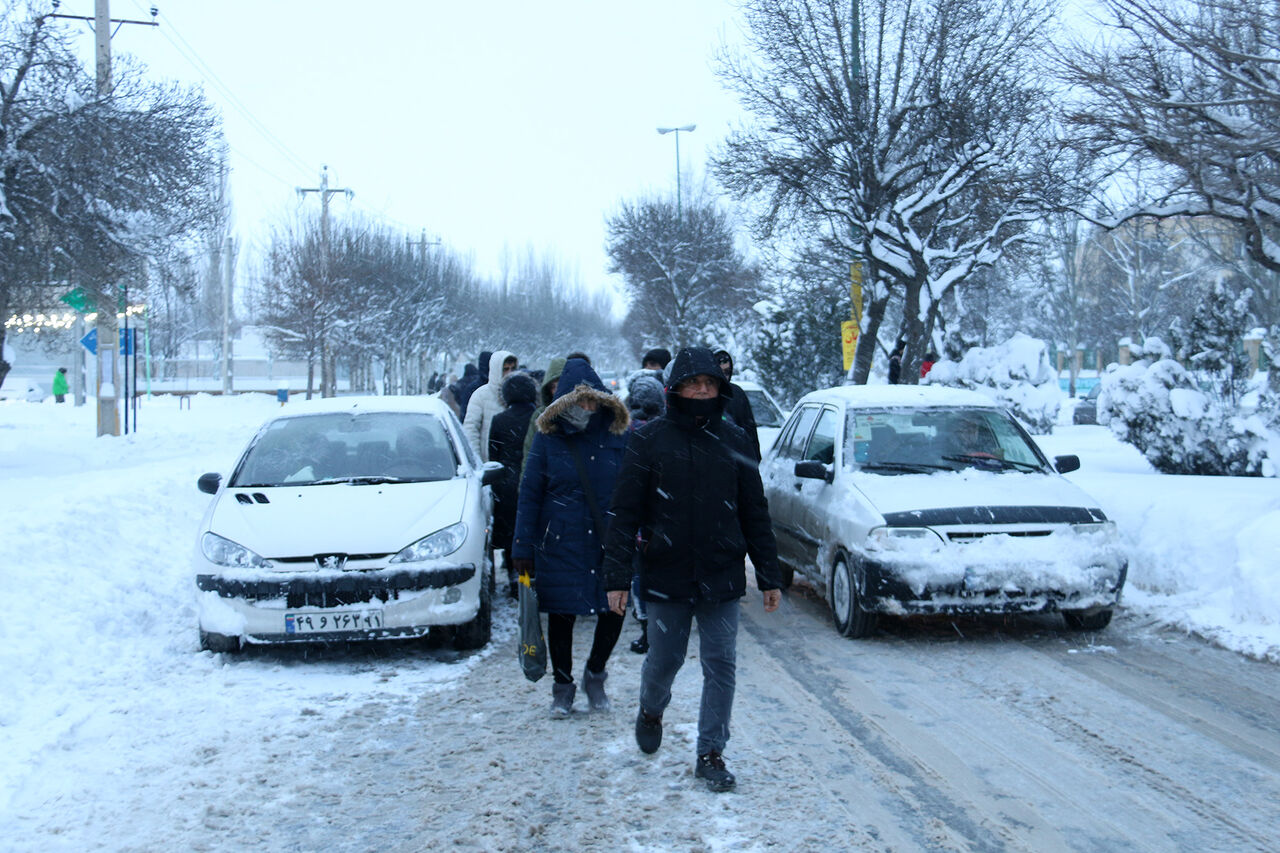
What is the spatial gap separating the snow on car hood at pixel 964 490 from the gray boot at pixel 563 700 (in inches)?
98.5

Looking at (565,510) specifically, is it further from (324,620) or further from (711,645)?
(324,620)

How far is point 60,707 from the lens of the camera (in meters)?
5.58

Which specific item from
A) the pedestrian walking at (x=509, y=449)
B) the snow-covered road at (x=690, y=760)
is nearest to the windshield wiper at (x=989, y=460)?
the snow-covered road at (x=690, y=760)

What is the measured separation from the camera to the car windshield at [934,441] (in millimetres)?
8023

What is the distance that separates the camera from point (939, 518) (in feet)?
23.2

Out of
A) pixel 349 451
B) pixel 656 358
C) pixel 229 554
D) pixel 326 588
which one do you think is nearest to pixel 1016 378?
pixel 656 358

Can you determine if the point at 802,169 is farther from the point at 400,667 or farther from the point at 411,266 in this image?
the point at 411,266

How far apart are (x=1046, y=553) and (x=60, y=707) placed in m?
5.45

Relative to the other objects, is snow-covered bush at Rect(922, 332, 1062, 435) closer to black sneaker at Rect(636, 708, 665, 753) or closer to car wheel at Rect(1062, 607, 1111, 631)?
car wheel at Rect(1062, 607, 1111, 631)

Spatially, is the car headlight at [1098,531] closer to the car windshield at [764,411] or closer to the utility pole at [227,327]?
the car windshield at [764,411]

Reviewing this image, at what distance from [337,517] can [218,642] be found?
0.97 metres

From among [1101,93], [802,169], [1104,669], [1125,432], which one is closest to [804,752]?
[1104,669]

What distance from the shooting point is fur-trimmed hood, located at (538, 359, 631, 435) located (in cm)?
548

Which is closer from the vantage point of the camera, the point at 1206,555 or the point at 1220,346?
the point at 1206,555
